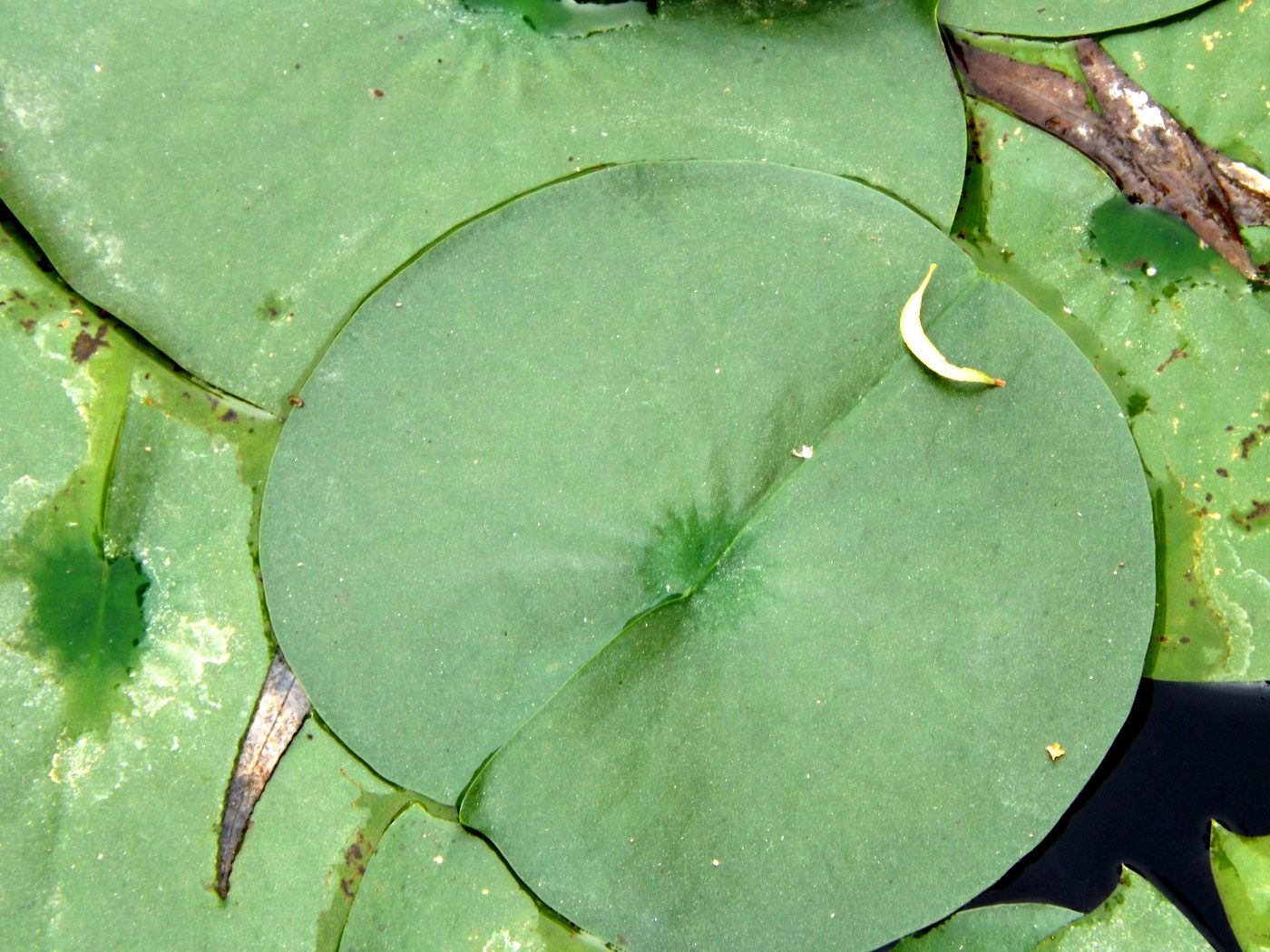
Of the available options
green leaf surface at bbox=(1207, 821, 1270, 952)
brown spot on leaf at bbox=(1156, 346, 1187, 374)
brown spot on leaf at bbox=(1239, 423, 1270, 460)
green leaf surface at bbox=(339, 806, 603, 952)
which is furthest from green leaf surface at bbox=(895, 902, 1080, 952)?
brown spot on leaf at bbox=(1156, 346, 1187, 374)

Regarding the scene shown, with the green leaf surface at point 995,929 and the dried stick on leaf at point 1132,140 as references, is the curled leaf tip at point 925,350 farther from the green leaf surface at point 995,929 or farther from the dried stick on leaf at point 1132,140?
the green leaf surface at point 995,929

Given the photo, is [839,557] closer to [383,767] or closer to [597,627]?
[597,627]

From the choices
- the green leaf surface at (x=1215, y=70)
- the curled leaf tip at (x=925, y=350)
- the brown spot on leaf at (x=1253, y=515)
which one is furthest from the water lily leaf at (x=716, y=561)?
the green leaf surface at (x=1215, y=70)

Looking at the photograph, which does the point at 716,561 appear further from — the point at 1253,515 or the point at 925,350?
the point at 1253,515

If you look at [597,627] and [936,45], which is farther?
[936,45]

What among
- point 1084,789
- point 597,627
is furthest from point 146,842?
point 1084,789

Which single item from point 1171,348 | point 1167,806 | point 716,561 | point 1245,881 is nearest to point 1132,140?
point 1171,348

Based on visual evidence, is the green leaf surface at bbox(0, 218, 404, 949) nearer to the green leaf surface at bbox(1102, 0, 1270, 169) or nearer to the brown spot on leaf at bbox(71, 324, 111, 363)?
the brown spot on leaf at bbox(71, 324, 111, 363)
